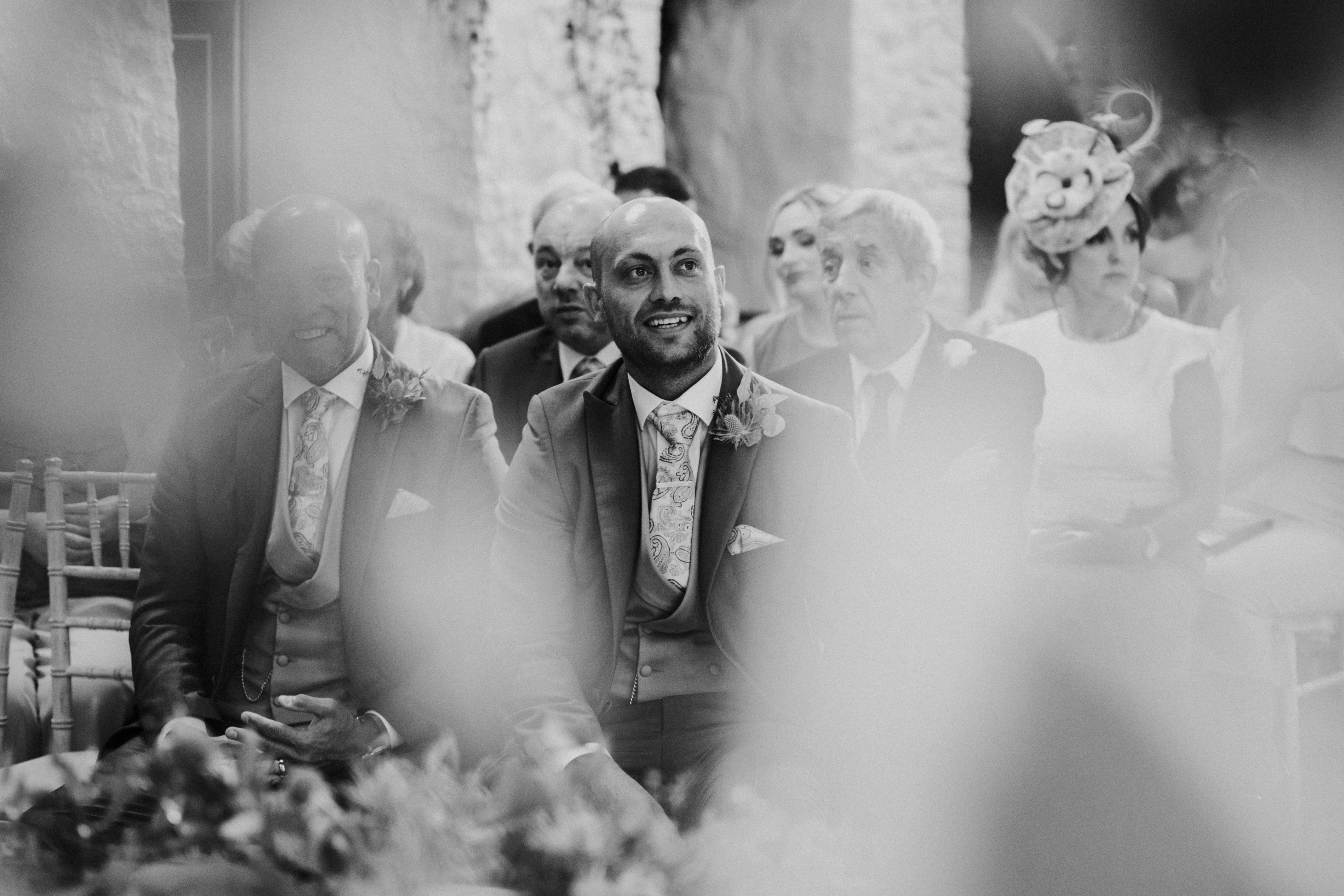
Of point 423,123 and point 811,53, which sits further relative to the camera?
point 811,53

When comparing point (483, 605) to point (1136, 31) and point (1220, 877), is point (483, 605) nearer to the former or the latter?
point (1220, 877)

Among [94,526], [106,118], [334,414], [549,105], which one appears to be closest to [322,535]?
[334,414]

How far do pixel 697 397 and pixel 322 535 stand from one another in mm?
852

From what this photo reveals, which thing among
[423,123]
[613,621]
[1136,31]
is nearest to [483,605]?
[613,621]

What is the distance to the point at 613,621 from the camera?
259cm

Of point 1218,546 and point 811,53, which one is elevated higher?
point 811,53

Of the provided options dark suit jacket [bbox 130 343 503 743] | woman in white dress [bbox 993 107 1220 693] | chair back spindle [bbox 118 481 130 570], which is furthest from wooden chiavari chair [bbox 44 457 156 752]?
woman in white dress [bbox 993 107 1220 693]

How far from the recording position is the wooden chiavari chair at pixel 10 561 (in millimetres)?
3193

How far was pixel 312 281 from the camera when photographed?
9.29ft

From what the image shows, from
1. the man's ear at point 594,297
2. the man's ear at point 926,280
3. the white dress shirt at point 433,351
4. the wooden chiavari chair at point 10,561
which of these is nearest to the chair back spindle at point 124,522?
the wooden chiavari chair at point 10,561

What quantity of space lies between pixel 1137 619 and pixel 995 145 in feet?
12.1

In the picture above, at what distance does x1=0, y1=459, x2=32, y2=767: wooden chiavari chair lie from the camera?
3.19 meters

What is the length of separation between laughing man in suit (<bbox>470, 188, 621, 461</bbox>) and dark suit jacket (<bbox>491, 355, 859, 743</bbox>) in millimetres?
1118

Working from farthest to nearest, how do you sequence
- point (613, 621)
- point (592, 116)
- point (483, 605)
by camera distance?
point (592, 116), point (483, 605), point (613, 621)
